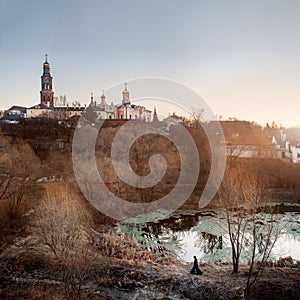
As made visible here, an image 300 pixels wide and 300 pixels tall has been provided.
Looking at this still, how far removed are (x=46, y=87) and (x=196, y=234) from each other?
42.5m

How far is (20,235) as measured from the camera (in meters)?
12.3

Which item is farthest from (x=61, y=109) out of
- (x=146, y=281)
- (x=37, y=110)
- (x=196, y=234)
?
(x=146, y=281)

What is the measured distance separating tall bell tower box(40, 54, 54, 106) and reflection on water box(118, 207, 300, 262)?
125ft

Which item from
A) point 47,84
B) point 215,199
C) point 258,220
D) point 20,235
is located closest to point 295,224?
point 258,220

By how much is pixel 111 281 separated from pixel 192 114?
29101mm

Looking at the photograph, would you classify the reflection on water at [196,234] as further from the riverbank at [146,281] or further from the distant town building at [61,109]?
the distant town building at [61,109]

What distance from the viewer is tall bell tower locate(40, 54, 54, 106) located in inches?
1961

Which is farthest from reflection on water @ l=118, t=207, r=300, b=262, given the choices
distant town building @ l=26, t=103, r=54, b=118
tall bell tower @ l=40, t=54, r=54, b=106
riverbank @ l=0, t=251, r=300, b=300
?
tall bell tower @ l=40, t=54, r=54, b=106

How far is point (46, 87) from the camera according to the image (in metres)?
51.4

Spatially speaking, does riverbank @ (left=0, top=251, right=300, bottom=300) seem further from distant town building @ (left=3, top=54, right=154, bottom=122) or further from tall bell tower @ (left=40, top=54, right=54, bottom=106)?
tall bell tower @ (left=40, top=54, right=54, bottom=106)

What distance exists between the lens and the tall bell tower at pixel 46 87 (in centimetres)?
4981

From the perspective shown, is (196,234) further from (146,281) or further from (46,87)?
(46,87)

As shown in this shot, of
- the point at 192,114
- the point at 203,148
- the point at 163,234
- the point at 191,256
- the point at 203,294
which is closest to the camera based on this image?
the point at 203,294

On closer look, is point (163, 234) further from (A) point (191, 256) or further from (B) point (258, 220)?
(B) point (258, 220)
